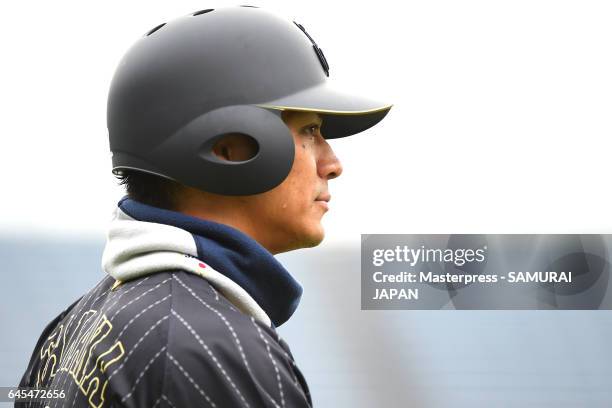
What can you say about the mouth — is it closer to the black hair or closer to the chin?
the chin

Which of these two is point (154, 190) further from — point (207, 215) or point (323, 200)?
point (323, 200)

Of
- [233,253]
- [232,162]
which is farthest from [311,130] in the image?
[233,253]

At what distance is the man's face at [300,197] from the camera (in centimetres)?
137

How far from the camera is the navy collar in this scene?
1.25m

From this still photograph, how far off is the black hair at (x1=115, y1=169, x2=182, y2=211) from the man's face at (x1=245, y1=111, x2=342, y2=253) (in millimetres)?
115

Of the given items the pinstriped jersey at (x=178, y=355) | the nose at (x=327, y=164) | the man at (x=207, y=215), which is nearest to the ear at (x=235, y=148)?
the man at (x=207, y=215)

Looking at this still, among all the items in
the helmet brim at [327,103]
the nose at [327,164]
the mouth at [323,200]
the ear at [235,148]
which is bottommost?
the mouth at [323,200]

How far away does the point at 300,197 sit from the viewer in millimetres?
1375

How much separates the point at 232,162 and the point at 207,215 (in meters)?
0.10

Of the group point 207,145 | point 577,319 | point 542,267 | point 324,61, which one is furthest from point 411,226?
point 207,145

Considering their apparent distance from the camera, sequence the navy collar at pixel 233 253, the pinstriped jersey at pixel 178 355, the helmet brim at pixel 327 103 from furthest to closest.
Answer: the helmet brim at pixel 327 103 < the navy collar at pixel 233 253 < the pinstriped jersey at pixel 178 355

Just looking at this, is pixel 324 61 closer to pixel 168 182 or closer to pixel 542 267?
pixel 168 182

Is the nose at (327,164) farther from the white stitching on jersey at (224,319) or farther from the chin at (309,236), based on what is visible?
the white stitching on jersey at (224,319)

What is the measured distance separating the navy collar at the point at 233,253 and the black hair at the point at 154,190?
2.6 inches
